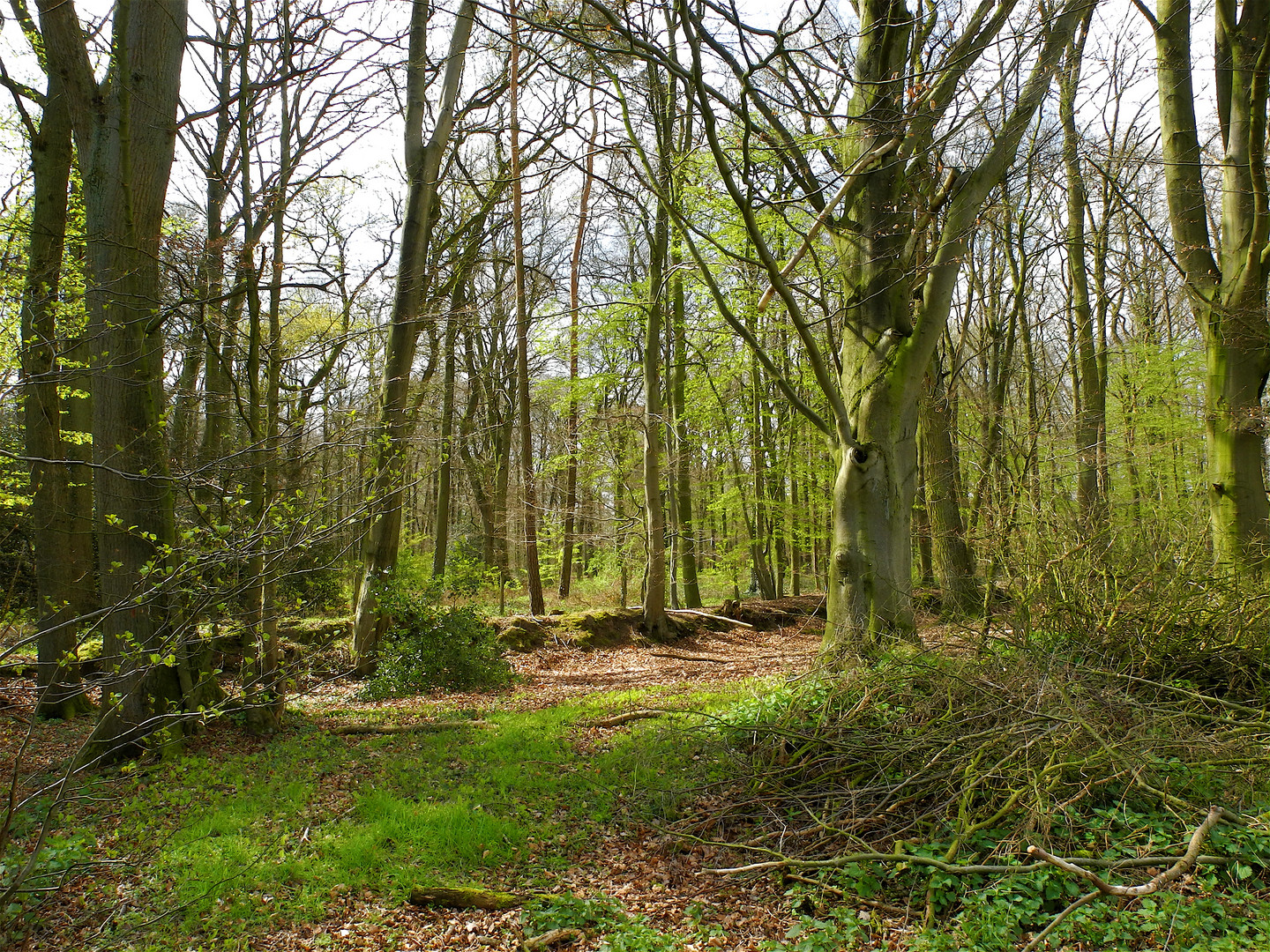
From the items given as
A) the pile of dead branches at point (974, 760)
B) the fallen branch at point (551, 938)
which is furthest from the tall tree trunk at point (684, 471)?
the fallen branch at point (551, 938)

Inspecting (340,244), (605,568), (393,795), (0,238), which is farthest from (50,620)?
(605,568)

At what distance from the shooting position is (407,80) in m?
8.99

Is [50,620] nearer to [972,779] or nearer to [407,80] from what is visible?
[407,80]

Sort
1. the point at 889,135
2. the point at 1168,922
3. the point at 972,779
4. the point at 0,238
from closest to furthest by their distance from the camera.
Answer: the point at 1168,922
the point at 972,779
the point at 889,135
the point at 0,238

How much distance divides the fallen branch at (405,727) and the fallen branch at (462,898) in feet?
10.6

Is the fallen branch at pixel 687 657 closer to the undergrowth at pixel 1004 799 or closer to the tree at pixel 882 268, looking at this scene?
the tree at pixel 882 268

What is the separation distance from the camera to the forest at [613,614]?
3.61 m

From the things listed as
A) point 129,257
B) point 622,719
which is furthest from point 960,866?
point 129,257

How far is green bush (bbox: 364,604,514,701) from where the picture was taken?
8.97m

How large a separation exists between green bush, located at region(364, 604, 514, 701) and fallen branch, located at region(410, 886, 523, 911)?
17.5 ft

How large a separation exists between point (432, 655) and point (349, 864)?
5.16 metres

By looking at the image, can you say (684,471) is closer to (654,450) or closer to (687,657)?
(654,450)

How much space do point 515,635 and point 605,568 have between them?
580cm

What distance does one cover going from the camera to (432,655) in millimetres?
9148
